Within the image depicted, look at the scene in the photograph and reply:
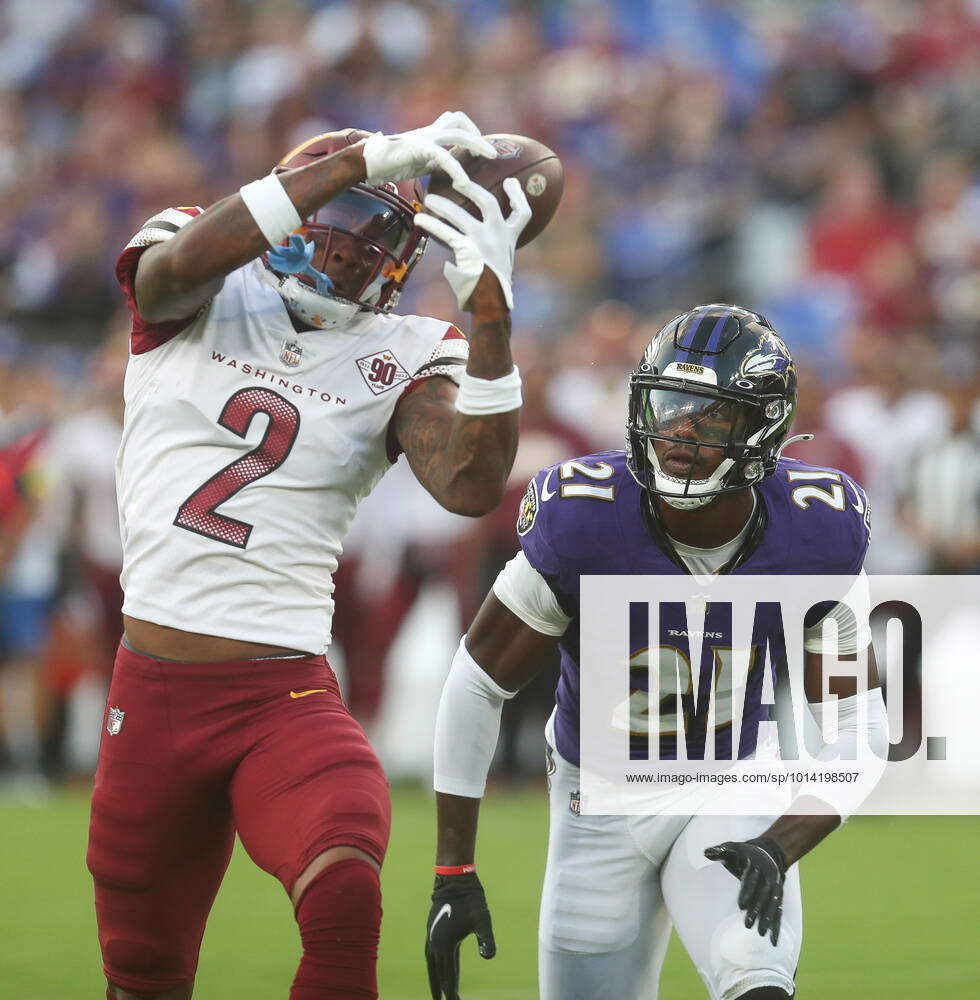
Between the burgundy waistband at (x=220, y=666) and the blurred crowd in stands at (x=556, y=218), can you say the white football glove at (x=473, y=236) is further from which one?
the blurred crowd in stands at (x=556, y=218)

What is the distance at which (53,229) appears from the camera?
1033 centimetres

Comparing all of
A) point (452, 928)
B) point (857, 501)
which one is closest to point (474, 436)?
point (857, 501)

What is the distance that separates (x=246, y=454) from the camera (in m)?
3.33

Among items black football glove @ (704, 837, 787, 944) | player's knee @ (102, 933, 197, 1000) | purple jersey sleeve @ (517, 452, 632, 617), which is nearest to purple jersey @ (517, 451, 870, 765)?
purple jersey sleeve @ (517, 452, 632, 617)

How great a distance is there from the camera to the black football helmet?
331cm

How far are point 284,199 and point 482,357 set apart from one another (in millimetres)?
467

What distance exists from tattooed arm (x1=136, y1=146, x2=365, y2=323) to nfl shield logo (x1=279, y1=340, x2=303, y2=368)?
256mm

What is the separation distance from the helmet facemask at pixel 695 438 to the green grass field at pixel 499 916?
210 centimetres

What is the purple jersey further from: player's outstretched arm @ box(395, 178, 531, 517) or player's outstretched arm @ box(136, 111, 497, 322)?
player's outstretched arm @ box(136, 111, 497, 322)

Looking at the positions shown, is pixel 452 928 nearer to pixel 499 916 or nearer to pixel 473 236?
pixel 473 236

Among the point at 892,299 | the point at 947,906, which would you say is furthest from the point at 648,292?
the point at 947,906

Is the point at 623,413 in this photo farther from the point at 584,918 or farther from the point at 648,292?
the point at 584,918

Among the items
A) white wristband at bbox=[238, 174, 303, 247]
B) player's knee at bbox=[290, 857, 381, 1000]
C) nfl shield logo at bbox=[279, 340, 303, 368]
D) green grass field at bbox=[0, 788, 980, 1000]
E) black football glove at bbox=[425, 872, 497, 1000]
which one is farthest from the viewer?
green grass field at bbox=[0, 788, 980, 1000]

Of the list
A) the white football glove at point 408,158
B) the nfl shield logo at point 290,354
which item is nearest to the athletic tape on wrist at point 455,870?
the nfl shield logo at point 290,354
